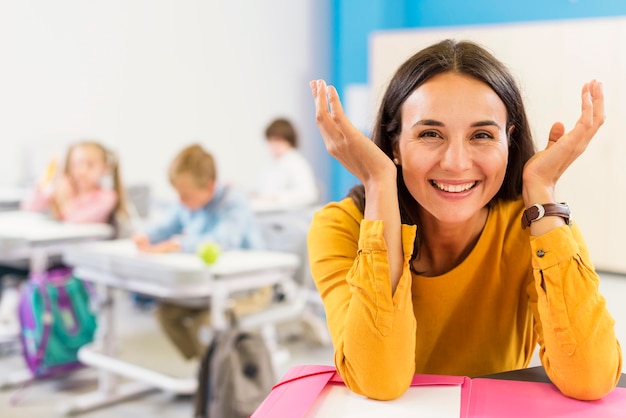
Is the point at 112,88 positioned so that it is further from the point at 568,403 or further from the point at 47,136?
the point at 568,403

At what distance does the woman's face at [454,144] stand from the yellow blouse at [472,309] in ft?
0.28

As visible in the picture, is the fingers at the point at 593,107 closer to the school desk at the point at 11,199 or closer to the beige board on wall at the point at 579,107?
the beige board on wall at the point at 579,107

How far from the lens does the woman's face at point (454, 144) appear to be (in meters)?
1.06

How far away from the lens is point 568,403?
96 centimetres

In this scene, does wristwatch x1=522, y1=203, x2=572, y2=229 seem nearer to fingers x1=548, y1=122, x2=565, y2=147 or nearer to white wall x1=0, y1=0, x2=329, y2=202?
fingers x1=548, y1=122, x2=565, y2=147

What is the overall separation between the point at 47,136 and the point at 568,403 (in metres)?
4.38

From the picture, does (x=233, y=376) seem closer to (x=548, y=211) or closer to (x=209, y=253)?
(x=209, y=253)

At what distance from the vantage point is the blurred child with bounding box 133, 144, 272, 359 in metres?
2.91

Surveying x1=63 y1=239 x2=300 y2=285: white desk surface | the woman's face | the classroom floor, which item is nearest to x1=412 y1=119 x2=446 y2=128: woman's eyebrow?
the woman's face

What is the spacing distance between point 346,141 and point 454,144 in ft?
0.52

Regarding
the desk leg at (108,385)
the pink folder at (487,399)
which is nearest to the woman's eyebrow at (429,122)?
the pink folder at (487,399)

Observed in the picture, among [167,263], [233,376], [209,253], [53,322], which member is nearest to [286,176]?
[53,322]

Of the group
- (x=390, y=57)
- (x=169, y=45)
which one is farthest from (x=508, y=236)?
(x=169, y=45)

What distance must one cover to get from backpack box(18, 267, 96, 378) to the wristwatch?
8.06 feet
